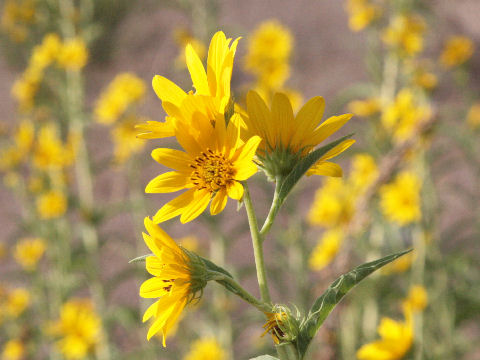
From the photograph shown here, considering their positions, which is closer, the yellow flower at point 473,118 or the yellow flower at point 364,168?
the yellow flower at point 364,168

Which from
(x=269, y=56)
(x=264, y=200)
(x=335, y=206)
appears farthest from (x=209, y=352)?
(x=269, y=56)

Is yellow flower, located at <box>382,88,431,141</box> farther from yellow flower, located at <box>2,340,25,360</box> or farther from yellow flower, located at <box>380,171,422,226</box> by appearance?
yellow flower, located at <box>2,340,25,360</box>

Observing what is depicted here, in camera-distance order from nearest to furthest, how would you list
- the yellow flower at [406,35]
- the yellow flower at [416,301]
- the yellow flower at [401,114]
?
1. the yellow flower at [416,301]
2. the yellow flower at [401,114]
3. the yellow flower at [406,35]

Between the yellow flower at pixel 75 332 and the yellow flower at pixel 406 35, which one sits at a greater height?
the yellow flower at pixel 406 35

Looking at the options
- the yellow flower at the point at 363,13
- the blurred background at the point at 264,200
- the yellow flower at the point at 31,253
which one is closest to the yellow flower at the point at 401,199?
the blurred background at the point at 264,200

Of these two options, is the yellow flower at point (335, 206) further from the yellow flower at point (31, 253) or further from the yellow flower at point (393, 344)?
the yellow flower at point (31, 253)

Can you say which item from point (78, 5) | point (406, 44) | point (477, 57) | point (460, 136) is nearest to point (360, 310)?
point (460, 136)
